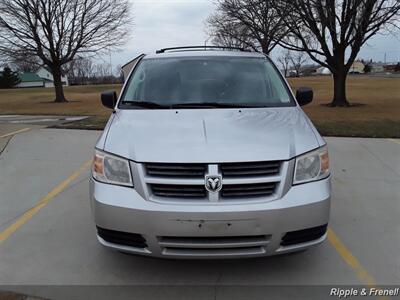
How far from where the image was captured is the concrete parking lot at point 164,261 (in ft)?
11.0

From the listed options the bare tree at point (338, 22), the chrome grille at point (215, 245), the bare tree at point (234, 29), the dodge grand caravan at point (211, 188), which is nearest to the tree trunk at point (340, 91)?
the bare tree at point (338, 22)

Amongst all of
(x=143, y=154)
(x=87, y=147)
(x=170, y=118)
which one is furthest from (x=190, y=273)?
(x=87, y=147)

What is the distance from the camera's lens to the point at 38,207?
513cm

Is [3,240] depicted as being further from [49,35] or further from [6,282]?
[49,35]

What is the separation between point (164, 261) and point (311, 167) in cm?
146

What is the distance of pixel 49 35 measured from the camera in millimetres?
25391

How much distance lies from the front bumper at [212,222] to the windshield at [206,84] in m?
1.39

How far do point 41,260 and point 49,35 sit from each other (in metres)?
24.3

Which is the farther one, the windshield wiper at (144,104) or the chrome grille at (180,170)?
the windshield wiper at (144,104)

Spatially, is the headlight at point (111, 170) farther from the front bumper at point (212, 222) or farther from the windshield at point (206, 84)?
the windshield at point (206, 84)

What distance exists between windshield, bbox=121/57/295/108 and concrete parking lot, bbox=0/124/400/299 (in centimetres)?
146

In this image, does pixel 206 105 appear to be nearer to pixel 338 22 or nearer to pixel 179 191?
pixel 179 191

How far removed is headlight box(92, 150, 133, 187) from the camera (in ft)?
10.2

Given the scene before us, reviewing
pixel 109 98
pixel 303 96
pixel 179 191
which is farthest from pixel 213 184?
pixel 109 98
